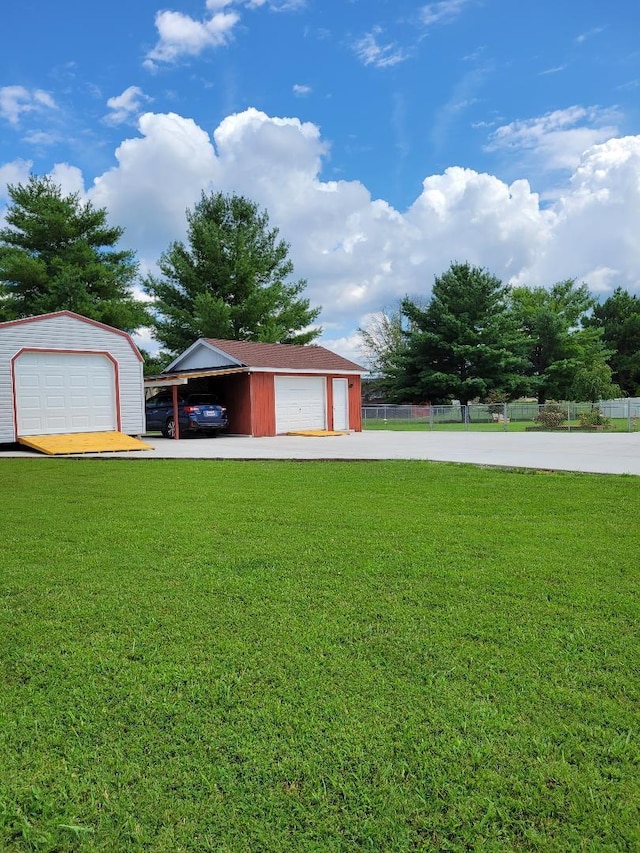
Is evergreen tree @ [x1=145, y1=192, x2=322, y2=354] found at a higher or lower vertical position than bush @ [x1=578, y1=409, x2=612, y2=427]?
higher

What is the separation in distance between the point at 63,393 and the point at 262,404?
266 inches

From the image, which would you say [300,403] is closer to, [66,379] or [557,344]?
[66,379]

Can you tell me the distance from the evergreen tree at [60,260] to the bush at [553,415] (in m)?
21.5

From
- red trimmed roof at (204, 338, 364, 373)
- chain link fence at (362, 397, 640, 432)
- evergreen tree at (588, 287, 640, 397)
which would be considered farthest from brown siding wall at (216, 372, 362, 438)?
evergreen tree at (588, 287, 640, 397)

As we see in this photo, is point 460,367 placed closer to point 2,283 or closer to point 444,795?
point 2,283

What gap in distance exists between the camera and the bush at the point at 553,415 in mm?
24062

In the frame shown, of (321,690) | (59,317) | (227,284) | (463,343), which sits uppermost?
(227,284)

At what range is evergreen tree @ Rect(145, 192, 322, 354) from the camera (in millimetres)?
33438

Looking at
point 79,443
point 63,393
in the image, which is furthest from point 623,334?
point 79,443

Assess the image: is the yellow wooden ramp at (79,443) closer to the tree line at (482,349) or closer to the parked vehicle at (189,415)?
the parked vehicle at (189,415)

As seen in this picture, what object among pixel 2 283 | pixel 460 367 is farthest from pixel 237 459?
pixel 460 367

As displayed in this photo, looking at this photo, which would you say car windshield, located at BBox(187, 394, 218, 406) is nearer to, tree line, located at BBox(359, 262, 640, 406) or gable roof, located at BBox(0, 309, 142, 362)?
gable roof, located at BBox(0, 309, 142, 362)

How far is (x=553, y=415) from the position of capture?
2414 centimetres

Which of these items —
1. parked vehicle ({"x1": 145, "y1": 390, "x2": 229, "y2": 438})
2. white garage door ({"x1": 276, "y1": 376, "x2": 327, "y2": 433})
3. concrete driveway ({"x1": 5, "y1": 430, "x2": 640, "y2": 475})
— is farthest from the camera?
white garage door ({"x1": 276, "y1": 376, "x2": 327, "y2": 433})
